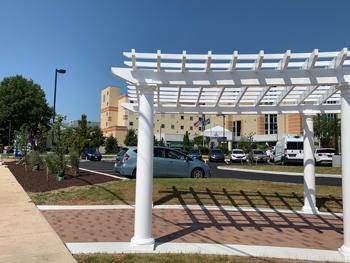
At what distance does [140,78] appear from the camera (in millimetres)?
6973

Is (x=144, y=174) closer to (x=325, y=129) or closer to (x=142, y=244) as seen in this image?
(x=142, y=244)

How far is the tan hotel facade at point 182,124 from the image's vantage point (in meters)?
82.7

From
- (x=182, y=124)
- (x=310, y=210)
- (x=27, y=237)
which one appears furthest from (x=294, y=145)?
(x=182, y=124)

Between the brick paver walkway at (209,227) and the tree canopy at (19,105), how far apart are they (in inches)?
2282

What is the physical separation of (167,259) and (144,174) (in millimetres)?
1583

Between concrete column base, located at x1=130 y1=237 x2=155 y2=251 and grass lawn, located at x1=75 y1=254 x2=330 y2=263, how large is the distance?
347 mm

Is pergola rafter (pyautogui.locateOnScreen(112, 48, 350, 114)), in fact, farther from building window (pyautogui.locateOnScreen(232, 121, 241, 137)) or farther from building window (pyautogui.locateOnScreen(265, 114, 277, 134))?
building window (pyautogui.locateOnScreen(232, 121, 241, 137))

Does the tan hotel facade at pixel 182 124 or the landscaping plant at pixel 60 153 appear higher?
the tan hotel facade at pixel 182 124

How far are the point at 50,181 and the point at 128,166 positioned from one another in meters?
3.06

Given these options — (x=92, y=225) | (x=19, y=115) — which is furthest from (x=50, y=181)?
(x=19, y=115)

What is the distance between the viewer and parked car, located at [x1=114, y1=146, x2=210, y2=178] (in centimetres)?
1524

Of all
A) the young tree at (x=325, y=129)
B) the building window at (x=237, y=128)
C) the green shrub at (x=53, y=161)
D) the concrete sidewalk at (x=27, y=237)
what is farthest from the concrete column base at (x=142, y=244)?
the building window at (x=237, y=128)

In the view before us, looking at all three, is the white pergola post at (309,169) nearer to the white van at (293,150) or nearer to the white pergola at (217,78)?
the white pergola at (217,78)

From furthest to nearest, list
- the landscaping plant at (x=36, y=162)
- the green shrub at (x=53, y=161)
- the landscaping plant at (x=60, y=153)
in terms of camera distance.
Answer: the landscaping plant at (x=36, y=162), the green shrub at (x=53, y=161), the landscaping plant at (x=60, y=153)
